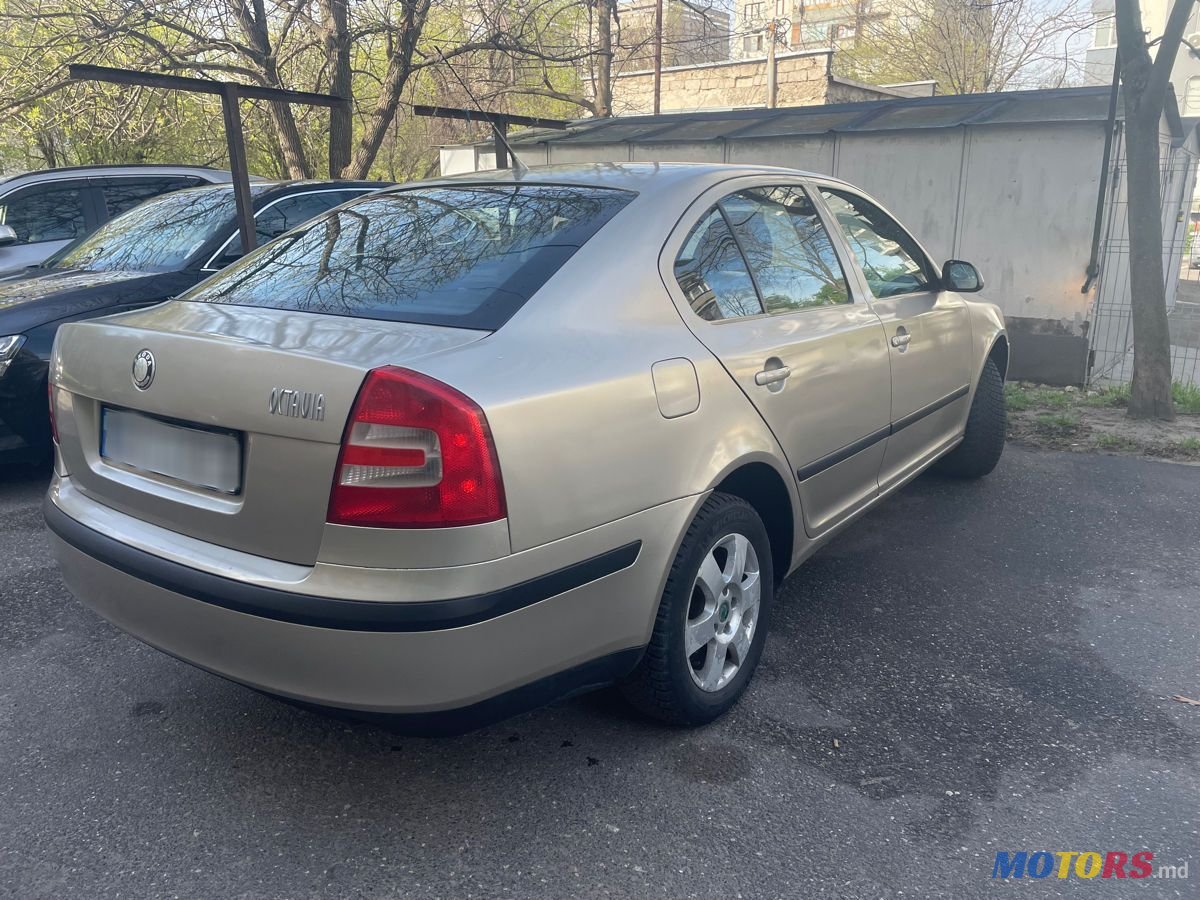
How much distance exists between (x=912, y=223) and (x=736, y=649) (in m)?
7.11

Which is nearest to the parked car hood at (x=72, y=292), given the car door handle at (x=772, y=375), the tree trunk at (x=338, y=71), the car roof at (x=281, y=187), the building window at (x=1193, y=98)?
the car roof at (x=281, y=187)

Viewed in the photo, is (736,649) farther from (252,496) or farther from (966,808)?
(252,496)

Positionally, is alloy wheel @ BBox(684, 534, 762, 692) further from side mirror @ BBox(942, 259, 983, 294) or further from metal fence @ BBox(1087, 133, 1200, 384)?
metal fence @ BBox(1087, 133, 1200, 384)

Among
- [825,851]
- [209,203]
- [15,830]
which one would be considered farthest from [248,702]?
[209,203]

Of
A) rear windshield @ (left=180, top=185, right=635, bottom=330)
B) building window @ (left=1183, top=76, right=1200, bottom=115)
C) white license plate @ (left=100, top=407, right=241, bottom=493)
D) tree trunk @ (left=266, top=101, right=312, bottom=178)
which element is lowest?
white license plate @ (left=100, top=407, right=241, bottom=493)

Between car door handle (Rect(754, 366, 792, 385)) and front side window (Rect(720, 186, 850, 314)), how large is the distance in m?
0.24

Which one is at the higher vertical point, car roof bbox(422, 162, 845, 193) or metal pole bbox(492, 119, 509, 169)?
metal pole bbox(492, 119, 509, 169)

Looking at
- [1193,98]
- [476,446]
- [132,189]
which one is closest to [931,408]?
[476,446]

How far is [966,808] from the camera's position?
250cm

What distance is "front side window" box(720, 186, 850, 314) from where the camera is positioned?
3.20m

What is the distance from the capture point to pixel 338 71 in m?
11.2

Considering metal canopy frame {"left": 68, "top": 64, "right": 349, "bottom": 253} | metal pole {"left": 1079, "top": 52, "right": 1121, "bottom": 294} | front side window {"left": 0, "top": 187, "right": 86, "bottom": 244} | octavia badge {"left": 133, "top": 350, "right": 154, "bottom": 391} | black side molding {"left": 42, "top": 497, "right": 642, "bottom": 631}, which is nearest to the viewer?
black side molding {"left": 42, "top": 497, "right": 642, "bottom": 631}

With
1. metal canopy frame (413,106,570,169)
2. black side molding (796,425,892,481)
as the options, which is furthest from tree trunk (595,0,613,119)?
black side molding (796,425,892,481)

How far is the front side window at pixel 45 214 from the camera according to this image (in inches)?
295
